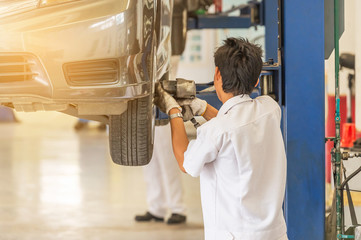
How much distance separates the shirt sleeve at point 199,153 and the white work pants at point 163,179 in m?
3.10

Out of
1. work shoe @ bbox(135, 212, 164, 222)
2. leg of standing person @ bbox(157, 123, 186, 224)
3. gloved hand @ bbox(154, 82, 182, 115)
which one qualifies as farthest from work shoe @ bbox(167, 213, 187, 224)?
gloved hand @ bbox(154, 82, 182, 115)

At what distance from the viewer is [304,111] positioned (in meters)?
3.13

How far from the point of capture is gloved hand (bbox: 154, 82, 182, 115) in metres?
2.64

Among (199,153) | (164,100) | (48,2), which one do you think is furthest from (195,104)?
(48,2)

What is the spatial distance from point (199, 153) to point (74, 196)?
14.7 feet

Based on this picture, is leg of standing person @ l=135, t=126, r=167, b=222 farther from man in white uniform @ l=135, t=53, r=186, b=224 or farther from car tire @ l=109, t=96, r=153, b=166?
car tire @ l=109, t=96, r=153, b=166

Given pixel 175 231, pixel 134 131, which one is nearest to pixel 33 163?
pixel 175 231

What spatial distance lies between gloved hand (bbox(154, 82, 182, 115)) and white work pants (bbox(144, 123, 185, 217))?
2.46 meters

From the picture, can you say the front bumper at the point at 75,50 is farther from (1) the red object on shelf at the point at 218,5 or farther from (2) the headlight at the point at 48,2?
(1) the red object on shelf at the point at 218,5

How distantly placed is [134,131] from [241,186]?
915 mm

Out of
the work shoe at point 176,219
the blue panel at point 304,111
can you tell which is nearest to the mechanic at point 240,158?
the blue panel at point 304,111

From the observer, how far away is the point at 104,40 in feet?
8.69

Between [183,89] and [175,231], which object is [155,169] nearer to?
[175,231]

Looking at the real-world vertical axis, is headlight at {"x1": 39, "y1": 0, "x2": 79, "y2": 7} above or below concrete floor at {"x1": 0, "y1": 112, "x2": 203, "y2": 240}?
above
